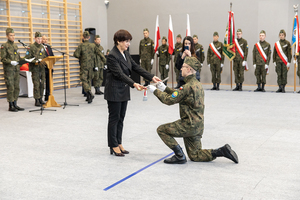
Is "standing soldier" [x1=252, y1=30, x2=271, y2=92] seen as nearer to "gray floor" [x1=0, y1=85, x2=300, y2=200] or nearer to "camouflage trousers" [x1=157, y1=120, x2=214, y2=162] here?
"gray floor" [x1=0, y1=85, x2=300, y2=200]

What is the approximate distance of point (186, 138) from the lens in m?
3.50

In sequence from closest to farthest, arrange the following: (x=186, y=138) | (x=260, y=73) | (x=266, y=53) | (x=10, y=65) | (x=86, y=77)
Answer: (x=186, y=138), (x=10, y=65), (x=86, y=77), (x=266, y=53), (x=260, y=73)

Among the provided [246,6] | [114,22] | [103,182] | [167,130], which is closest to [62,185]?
[103,182]

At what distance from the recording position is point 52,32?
10688mm

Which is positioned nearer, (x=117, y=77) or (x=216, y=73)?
(x=117, y=77)

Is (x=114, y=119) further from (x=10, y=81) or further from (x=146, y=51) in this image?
(x=146, y=51)

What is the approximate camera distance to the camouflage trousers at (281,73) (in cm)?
921

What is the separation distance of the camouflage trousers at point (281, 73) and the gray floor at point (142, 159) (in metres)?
2.75

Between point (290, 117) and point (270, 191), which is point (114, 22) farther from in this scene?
point (270, 191)

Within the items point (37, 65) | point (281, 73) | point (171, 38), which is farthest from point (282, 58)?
point (37, 65)

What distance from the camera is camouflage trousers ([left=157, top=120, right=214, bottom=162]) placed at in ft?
11.1

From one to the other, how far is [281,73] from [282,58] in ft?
1.34

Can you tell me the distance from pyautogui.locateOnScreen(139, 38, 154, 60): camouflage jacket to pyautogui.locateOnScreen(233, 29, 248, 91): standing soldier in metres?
2.68

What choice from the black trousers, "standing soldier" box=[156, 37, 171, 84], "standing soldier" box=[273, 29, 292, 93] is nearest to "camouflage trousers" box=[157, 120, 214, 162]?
the black trousers
